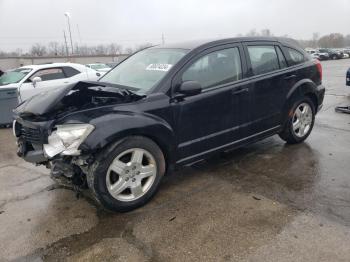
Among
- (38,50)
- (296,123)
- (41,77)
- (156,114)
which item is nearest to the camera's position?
(156,114)

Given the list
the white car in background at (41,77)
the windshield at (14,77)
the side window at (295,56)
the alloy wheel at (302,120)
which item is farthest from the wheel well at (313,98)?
the windshield at (14,77)

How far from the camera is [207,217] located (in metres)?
3.38

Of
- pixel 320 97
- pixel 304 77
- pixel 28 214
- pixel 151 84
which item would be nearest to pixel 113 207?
pixel 28 214

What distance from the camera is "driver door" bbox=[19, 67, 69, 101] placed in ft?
30.5

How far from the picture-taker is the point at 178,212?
351cm

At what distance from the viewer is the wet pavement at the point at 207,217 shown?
286cm

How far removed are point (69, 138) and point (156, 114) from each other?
3.05 ft

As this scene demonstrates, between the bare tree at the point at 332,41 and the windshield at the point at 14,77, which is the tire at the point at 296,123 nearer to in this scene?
the windshield at the point at 14,77

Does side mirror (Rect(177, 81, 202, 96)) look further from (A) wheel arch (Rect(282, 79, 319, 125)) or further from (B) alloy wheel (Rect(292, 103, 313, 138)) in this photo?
(B) alloy wheel (Rect(292, 103, 313, 138))

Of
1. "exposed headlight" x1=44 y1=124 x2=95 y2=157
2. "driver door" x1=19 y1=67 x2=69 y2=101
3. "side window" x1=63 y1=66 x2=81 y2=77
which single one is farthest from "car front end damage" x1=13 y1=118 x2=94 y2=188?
"side window" x1=63 y1=66 x2=81 y2=77

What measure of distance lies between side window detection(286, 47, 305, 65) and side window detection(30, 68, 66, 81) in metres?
7.00

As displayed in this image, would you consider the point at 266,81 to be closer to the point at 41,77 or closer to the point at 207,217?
the point at 207,217

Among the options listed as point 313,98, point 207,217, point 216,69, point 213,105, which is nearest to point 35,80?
point 216,69

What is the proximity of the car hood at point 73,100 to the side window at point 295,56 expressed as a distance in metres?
2.76
